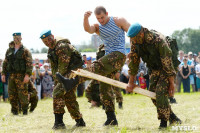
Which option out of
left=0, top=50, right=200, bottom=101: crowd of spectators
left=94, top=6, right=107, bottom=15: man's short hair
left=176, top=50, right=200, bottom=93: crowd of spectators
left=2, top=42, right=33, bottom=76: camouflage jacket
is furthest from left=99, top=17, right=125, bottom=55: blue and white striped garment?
left=176, top=50, right=200, bottom=93: crowd of spectators

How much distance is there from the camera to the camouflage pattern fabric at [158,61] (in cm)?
551

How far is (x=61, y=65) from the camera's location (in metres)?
6.27

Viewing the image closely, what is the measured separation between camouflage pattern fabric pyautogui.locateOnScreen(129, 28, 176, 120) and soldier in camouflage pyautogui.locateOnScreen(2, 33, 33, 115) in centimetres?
468

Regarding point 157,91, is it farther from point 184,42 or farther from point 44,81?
point 184,42

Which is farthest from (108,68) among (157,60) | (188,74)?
(188,74)

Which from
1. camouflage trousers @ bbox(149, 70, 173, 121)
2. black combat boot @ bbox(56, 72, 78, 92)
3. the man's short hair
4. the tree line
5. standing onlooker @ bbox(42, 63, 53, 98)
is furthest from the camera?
the tree line

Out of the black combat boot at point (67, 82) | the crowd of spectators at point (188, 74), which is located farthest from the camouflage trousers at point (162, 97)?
the crowd of spectators at point (188, 74)

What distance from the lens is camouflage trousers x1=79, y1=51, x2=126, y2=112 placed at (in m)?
6.14

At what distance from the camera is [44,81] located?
16.9 meters

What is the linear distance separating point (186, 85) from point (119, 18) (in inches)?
499

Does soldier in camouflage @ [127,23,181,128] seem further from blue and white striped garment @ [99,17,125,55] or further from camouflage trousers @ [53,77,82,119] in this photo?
camouflage trousers @ [53,77,82,119]

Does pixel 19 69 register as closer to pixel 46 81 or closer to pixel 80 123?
pixel 80 123

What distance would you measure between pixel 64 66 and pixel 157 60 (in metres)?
1.75

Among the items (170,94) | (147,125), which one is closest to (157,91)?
(170,94)
